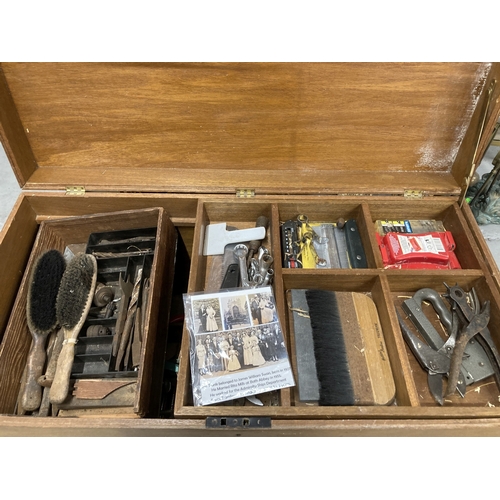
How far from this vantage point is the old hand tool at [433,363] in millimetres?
1207

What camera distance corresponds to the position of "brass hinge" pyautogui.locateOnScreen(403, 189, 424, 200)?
156 cm

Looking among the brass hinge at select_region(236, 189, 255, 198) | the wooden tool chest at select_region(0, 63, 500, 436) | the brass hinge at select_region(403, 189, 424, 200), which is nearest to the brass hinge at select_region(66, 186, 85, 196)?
the wooden tool chest at select_region(0, 63, 500, 436)

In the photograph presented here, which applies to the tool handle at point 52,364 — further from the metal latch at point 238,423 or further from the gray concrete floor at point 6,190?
the gray concrete floor at point 6,190

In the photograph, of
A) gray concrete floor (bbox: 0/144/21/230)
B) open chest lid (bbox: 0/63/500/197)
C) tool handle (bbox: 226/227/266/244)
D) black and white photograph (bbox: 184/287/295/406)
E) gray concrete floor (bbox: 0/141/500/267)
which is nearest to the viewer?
black and white photograph (bbox: 184/287/295/406)

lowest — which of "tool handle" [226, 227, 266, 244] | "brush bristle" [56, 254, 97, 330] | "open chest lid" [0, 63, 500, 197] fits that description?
"brush bristle" [56, 254, 97, 330]

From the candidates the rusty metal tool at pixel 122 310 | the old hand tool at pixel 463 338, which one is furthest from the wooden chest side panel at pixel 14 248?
the old hand tool at pixel 463 338

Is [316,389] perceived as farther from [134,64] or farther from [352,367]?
[134,64]

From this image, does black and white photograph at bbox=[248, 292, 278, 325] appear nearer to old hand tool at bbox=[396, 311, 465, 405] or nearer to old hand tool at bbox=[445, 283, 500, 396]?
old hand tool at bbox=[396, 311, 465, 405]

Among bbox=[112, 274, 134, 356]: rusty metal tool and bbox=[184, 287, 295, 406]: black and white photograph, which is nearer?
bbox=[184, 287, 295, 406]: black and white photograph

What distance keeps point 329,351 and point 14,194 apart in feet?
6.68

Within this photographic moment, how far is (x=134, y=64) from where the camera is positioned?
1.32 metres

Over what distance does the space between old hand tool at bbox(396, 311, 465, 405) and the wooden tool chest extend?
5cm

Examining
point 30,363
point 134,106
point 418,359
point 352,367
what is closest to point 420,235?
point 418,359
